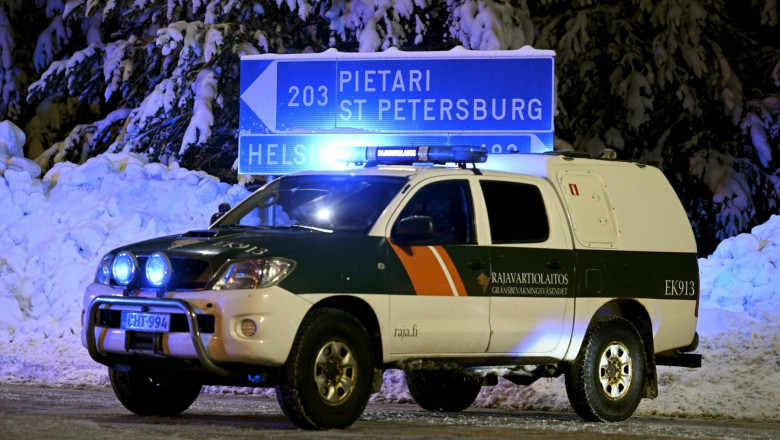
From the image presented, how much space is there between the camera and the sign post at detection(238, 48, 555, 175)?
15250 millimetres

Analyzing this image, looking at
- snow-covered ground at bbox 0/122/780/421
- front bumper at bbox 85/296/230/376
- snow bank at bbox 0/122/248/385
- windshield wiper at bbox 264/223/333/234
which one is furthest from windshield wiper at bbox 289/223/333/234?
snow bank at bbox 0/122/248/385

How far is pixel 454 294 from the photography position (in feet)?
32.8

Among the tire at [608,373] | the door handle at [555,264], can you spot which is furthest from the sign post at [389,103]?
the door handle at [555,264]

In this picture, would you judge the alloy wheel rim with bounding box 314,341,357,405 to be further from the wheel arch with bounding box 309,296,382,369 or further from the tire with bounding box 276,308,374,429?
the wheel arch with bounding box 309,296,382,369

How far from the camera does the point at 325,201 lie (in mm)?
10234

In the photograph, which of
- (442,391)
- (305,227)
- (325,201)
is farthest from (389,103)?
(305,227)

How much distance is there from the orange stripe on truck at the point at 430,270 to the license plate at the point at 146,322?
1.54m

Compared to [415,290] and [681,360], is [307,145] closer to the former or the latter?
[681,360]

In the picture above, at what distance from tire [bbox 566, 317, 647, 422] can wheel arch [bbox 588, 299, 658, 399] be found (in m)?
0.08

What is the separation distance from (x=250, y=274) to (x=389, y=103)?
670cm

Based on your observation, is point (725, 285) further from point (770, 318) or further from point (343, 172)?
point (343, 172)

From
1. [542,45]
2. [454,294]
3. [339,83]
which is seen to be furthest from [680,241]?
[542,45]

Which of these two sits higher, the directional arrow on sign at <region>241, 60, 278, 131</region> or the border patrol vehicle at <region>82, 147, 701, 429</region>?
the directional arrow on sign at <region>241, 60, 278, 131</region>

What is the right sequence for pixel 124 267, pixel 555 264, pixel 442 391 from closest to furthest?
pixel 124 267 < pixel 555 264 < pixel 442 391
